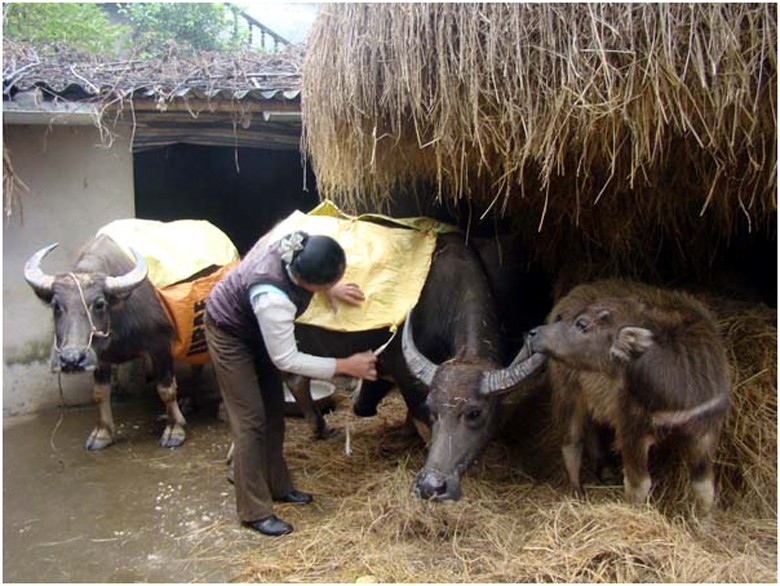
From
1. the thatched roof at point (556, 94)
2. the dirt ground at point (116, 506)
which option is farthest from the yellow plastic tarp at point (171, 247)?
the thatched roof at point (556, 94)

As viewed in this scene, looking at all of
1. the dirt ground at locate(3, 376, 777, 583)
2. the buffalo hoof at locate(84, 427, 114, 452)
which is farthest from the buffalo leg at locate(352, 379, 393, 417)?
the buffalo hoof at locate(84, 427, 114, 452)

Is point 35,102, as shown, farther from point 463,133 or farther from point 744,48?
point 744,48

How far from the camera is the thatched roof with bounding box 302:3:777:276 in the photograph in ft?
10.6

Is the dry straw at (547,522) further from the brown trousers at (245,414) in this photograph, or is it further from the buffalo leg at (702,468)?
the brown trousers at (245,414)

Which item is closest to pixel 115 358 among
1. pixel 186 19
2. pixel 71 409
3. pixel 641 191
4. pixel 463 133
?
pixel 71 409

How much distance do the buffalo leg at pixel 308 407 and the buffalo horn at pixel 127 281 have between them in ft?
4.63

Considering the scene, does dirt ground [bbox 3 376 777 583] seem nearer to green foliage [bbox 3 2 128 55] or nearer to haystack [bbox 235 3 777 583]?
haystack [bbox 235 3 777 583]

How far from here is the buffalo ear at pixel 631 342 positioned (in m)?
3.71

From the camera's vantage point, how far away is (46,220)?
250 inches

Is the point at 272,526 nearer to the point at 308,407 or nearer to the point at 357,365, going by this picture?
the point at 357,365

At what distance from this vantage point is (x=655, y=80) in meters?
3.27

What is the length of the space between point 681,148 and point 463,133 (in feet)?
4.11

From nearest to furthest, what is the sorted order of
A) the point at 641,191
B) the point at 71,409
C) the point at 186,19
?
the point at 641,191, the point at 71,409, the point at 186,19

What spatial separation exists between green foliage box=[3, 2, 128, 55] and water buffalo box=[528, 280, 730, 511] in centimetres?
1018
